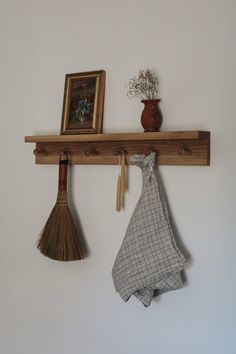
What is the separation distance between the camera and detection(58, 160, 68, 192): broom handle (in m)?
1.75

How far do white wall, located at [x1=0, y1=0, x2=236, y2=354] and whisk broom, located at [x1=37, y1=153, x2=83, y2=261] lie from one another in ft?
0.17

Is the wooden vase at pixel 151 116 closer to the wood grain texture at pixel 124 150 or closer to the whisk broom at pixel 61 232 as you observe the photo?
the wood grain texture at pixel 124 150

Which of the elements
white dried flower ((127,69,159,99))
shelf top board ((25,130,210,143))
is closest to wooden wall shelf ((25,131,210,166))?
shelf top board ((25,130,210,143))

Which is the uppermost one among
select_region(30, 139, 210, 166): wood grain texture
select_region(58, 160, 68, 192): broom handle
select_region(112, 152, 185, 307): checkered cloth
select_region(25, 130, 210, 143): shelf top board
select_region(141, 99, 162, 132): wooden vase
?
select_region(141, 99, 162, 132): wooden vase

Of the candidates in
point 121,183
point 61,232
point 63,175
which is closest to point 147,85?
point 121,183

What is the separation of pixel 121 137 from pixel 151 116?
113 millimetres

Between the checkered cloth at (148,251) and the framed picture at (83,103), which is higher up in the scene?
the framed picture at (83,103)

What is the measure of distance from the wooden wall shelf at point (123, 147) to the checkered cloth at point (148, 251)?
5 centimetres

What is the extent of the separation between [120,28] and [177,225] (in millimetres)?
675

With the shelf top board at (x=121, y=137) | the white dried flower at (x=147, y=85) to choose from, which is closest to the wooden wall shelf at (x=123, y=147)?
the shelf top board at (x=121, y=137)

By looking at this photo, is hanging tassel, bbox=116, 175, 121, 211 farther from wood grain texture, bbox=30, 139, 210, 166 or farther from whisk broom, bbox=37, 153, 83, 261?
whisk broom, bbox=37, 153, 83, 261

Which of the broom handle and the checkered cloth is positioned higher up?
the broom handle

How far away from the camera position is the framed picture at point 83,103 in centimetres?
171

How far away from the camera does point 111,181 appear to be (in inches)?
67.1
